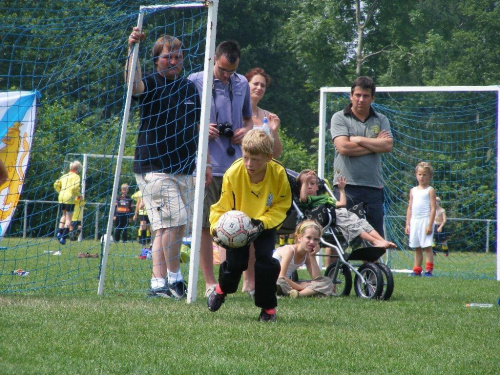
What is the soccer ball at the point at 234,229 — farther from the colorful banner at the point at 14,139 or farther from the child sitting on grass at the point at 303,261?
the colorful banner at the point at 14,139

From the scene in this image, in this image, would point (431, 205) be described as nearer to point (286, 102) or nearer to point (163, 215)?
point (163, 215)

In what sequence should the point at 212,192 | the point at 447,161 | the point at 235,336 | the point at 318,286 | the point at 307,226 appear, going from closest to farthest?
the point at 235,336, the point at 212,192, the point at 307,226, the point at 318,286, the point at 447,161

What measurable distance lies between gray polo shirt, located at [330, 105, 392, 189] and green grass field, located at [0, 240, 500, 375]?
135cm

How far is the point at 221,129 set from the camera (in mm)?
7016

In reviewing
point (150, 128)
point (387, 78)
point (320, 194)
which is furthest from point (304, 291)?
point (387, 78)

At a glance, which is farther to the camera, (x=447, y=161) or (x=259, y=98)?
A: (x=447, y=161)

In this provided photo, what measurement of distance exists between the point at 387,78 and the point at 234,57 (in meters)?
25.6

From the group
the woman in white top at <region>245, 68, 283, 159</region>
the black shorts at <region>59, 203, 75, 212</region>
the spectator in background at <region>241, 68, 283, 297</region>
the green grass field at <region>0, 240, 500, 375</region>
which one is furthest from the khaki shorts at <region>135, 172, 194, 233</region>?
the black shorts at <region>59, 203, 75, 212</region>

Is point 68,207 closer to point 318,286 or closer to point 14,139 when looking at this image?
point 14,139

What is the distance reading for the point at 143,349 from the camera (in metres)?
4.16

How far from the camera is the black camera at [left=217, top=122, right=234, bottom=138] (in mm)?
6996

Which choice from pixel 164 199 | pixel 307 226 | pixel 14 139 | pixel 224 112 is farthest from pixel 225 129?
pixel 14 139

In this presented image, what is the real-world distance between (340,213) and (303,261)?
Answer: 0.58 metres

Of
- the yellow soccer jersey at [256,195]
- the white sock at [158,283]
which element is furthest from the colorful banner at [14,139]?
the yellow soccer jersey at [256,195]
